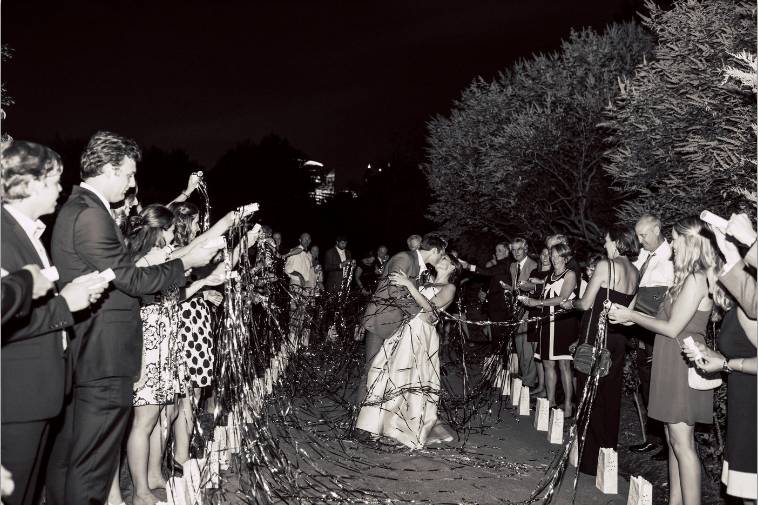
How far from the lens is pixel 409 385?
7.15m

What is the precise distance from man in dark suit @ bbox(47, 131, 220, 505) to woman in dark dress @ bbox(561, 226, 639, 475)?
4.01m

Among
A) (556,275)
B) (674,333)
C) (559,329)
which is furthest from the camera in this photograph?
(556,275)

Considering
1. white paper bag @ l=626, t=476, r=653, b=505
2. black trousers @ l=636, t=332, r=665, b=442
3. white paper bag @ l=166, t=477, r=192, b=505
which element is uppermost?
A: black trousers @ l=636, t=332, r=665, b=442

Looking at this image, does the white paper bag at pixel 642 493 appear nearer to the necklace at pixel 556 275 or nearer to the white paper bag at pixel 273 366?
the white paper bag at pixel 273 366

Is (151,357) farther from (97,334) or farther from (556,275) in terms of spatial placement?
(556,275)

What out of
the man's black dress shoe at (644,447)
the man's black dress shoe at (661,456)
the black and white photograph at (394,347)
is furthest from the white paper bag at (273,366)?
the man's black dress shoe at (661,456)

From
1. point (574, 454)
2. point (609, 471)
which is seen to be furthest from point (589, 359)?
point (574, 454)

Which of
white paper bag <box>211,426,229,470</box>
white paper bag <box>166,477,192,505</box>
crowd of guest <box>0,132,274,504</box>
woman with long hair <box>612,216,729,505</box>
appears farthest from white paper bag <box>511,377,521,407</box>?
white paper bag <box>166,477,192,505</box>

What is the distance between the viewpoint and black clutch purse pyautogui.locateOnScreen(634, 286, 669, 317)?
20.7ft

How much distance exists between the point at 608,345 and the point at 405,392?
2012 mm

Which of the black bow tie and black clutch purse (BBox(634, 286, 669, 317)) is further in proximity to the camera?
the black bow tie

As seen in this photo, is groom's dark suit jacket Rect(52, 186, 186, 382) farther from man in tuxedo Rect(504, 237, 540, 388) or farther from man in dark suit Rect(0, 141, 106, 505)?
man in tuxedo Rect(504, 237, 540, 388)

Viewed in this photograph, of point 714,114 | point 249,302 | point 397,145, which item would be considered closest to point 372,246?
point 397,145

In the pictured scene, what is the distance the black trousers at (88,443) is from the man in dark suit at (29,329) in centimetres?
43
